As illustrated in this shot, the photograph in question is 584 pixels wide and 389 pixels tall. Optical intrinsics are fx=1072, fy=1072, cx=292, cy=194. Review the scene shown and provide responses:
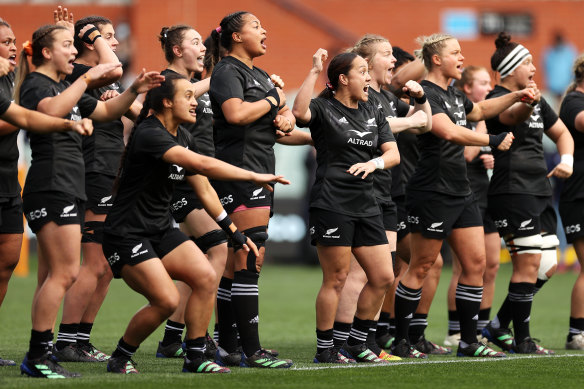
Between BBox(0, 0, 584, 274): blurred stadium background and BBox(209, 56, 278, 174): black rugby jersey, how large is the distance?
15220mm

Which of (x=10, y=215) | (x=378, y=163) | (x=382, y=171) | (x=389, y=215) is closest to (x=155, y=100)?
(x=10, y=215)

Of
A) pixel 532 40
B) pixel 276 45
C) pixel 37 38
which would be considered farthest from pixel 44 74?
pixel 532 40

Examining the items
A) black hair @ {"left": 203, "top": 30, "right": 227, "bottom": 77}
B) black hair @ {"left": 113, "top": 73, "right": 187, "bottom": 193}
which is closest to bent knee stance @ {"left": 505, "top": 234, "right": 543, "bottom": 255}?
black hair @ {"left": 203, "top": 30, "right": 227, "bottom": 77}

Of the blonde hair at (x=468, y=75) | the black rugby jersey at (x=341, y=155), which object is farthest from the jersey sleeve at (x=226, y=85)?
the blonde hair at (x=468, y=75)

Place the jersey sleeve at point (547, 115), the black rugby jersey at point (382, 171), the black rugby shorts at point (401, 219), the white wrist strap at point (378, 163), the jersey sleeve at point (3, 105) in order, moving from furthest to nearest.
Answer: the black rugby shorts at point (401, 219) < the jersey sleeve at point (547, 115) < the black rugby jersey at point (382, 171) < the white wrist strap at point (378, 163) < the jersey sleeve at point (3, 105)

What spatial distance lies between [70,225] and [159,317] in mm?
872

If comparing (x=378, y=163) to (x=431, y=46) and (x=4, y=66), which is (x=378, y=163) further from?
(x=4, y=66)

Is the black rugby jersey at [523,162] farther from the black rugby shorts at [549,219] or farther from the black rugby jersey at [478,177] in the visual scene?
the black rugby jersey at [478,177]

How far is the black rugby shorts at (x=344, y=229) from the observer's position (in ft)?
25.7

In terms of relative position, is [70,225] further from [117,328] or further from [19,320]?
[19,320]

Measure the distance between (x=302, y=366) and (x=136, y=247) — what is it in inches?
65.1

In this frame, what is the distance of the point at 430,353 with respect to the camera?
930cm

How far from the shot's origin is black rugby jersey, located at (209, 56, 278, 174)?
7.61 meters

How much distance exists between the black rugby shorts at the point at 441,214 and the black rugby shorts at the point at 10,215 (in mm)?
3265
